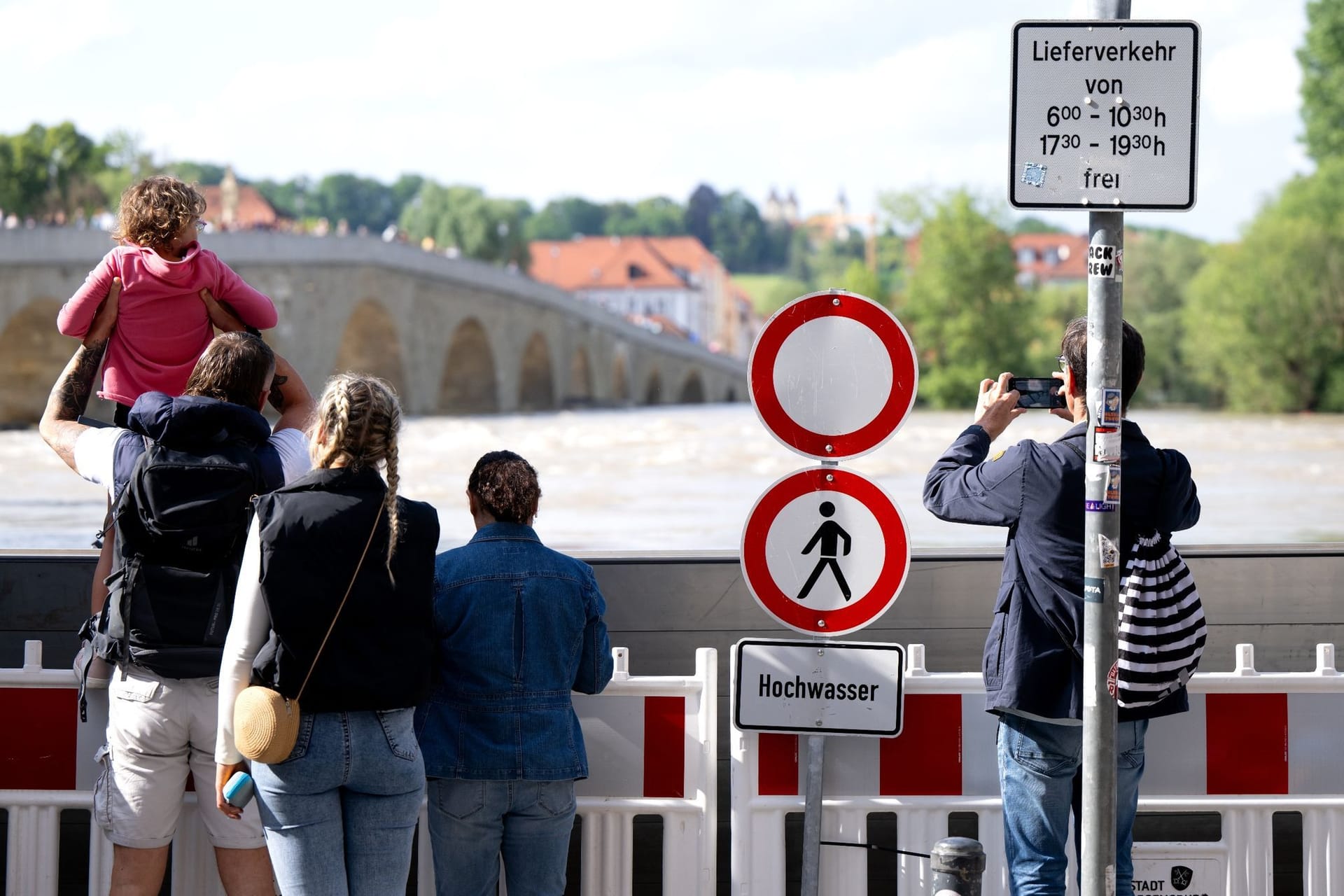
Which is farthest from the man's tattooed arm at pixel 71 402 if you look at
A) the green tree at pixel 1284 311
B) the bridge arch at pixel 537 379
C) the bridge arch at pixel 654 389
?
the bridge arch at pixel 654 389

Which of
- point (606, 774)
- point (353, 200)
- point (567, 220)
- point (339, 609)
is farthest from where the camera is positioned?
point (567, 220)

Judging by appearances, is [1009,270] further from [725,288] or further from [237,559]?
[725,288]

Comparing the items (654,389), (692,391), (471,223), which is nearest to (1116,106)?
(654,389)

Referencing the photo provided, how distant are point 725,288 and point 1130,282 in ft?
204

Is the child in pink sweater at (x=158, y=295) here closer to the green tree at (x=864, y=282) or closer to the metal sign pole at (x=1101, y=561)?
the metal sign pole at (x=1101, y=561)

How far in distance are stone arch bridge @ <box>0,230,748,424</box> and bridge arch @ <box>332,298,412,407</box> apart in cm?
4

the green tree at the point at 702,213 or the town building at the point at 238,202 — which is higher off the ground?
the green tree at the point at 702,213

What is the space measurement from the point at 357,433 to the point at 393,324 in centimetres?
3516

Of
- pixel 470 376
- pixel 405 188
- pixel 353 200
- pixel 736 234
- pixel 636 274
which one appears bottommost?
pixel 470 376

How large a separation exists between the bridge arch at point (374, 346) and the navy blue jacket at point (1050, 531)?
34.4m

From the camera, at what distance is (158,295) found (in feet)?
11.4

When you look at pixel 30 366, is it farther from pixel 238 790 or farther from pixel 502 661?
pixel 238 790

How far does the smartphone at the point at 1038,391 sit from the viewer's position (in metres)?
3.10

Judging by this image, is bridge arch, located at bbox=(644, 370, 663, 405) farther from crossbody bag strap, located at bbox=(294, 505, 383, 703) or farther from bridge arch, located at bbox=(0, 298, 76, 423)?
crossbody bag strap, located at bbox=(294, 505, 383, 703)
